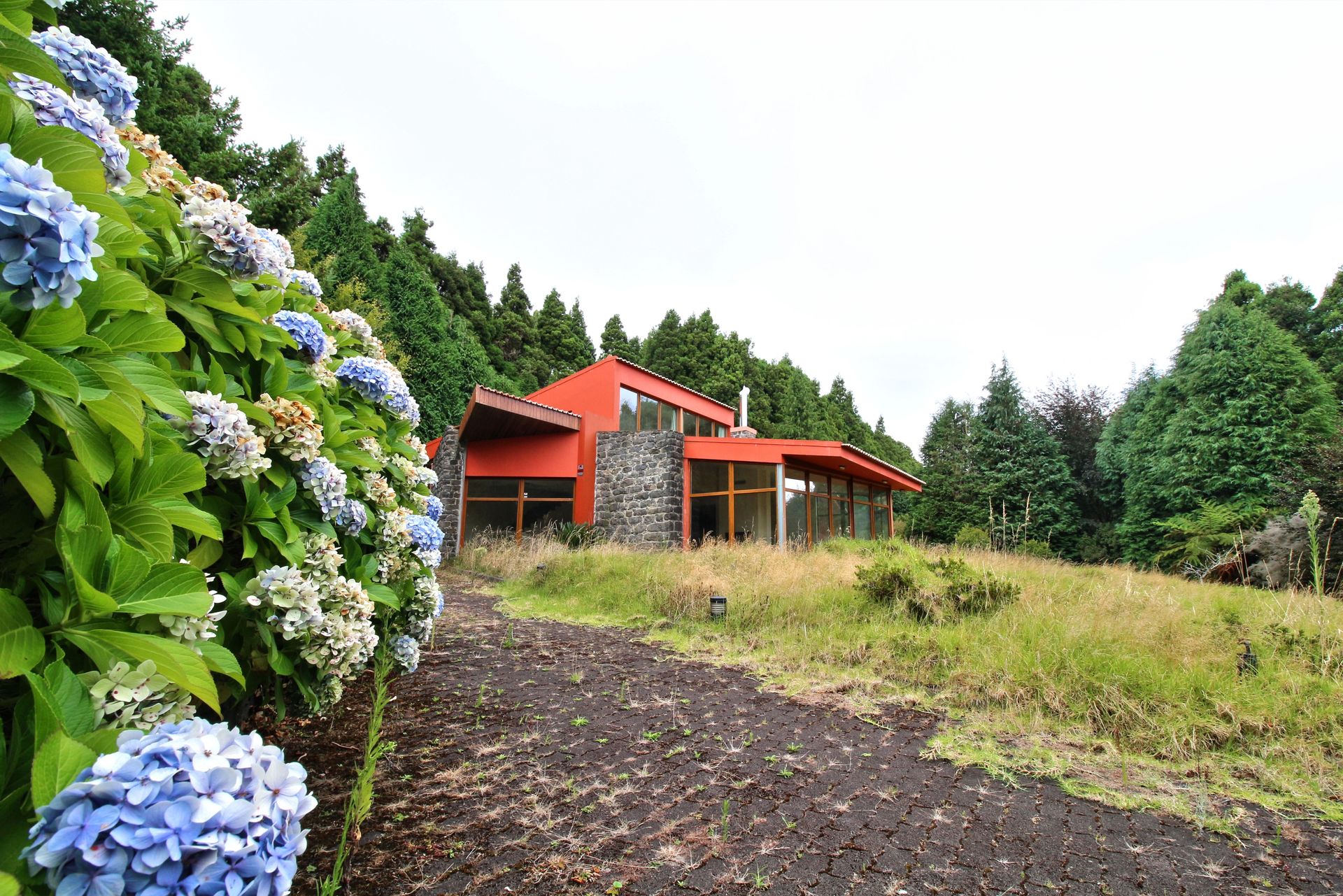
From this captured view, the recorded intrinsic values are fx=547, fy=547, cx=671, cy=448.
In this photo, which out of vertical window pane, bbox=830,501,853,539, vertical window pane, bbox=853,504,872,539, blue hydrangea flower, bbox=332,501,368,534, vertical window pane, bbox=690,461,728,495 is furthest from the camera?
vertical window pane, bbox=853,504,872,539

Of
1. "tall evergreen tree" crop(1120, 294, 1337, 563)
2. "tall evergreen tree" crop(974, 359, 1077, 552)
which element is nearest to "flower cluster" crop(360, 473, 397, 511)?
"tall evergreen tree" crop(1120, 294, 1337, 563)

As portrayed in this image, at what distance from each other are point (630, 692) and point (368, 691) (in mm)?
1642

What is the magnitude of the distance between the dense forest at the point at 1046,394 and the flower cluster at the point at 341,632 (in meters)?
8.43

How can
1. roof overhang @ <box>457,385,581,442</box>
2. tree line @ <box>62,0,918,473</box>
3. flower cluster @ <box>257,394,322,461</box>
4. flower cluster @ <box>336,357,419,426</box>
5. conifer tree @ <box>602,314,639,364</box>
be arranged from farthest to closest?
1. conifer tree @ <box>602,314,639,364</box>
2. roof overhang @ <box>457,385,581,442</box>
3. tree line @ <box>62,0,918,473</box>
4. flower cluster @ <box>336,357,419,426</box>
5. flower cluster @ <box>257,394,322,461</box>

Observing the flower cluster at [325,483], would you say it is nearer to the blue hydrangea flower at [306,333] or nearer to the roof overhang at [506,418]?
the blue hydrangea flower at [306,333]

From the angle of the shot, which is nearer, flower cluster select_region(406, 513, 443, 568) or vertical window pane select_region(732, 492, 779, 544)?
flower cluster select_region(406, 513, 443, 568)

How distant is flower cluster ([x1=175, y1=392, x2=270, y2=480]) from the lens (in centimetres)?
134

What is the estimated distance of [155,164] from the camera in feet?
5.02

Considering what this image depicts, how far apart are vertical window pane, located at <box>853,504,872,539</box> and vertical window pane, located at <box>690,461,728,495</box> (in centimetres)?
501

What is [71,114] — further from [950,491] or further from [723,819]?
[950,491]

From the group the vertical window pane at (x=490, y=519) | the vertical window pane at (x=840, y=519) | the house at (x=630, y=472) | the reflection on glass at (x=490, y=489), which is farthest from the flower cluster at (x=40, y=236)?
the vertical window pane at (x=840, y=519)

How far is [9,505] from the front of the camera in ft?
2.97

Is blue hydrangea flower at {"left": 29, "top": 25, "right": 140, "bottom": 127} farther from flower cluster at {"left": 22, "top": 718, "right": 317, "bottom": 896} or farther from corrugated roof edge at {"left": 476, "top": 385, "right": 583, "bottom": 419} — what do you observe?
corrugated roof edge at {"left": 476, "top": 385, "right": 583, "bottom": 419}

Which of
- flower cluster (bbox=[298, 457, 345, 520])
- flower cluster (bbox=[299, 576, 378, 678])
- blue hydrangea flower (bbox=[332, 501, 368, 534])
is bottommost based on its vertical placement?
flower cluster (bbox=[299, 576, 378, 678])
